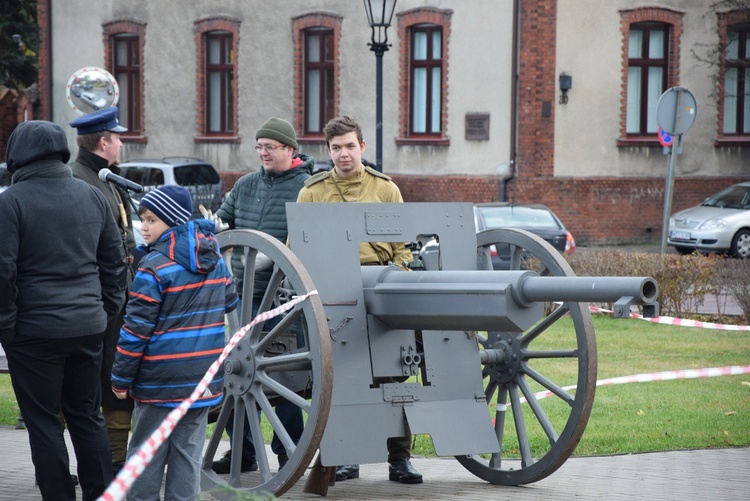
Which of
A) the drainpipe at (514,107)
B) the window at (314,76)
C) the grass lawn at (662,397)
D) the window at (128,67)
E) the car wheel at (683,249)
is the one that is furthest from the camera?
the window at (128,67)

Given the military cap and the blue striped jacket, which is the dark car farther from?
the blue striped jacket

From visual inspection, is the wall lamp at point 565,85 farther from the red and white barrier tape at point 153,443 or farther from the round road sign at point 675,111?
the red and white barrier tape at point 153,443

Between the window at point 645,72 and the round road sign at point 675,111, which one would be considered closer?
the round road sign at point 675,111

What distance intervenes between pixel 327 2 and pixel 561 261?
22.5m

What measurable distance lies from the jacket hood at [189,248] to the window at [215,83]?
24.3 meters

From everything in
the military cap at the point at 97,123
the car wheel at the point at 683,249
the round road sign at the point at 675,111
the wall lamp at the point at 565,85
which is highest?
the wall lamp at the point at 565,85

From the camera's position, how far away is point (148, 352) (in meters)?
5.09

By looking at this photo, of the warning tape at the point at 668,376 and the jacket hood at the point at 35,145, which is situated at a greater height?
the jacket hood at the point at 35,145

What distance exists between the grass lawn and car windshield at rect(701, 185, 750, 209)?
11230mm

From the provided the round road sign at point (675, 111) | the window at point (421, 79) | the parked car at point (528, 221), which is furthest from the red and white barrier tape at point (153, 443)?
the window at point (421, 79)

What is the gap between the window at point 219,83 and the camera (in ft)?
97.3

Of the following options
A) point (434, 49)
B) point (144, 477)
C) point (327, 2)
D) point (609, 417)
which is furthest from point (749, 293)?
point (327, 2)

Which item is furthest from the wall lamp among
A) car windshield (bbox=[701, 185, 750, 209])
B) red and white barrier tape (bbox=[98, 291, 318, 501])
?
red and white barrier tape (bbox=[98, 291, 318, 501])

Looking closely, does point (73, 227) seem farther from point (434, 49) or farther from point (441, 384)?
point (434, 49)
